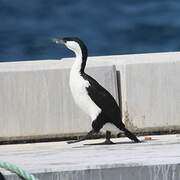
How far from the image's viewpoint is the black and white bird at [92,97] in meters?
6.78

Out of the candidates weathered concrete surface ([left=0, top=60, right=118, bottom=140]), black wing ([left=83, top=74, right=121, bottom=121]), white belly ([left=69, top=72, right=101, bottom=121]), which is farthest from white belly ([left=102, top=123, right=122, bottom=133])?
weathered concrete surface ([left=0, top=60, right=118, bottom=140])

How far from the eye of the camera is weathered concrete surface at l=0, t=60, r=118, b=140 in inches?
327

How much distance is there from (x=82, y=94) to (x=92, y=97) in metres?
0.10

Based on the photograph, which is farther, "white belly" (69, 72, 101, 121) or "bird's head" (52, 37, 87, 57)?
"bird's head" (52, 37, 87, 57)

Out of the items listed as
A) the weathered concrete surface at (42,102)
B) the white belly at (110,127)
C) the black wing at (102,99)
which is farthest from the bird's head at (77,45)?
the weathered concrete surface at (42,102)

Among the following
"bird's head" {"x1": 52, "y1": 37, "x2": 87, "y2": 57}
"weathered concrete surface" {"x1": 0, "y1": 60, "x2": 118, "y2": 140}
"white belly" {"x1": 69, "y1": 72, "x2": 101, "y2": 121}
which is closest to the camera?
"white belly" {"x1": 69, "y1": 72, "x2": 101, "y2": 121}

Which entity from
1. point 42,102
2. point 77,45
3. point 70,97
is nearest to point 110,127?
point 77,45

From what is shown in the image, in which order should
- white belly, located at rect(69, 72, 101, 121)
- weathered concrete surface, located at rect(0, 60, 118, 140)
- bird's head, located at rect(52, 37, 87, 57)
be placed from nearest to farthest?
white belly, located at rect(69, 72, 101, 121) < bird's head, located at rect(52, 37, 87, 57) < weathered concrete surface, located at rect(0, 60, 118, 140)

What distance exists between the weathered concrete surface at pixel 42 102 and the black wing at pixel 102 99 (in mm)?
1354

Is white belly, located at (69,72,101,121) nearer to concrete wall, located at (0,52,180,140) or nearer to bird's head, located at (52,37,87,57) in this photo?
bird's head, located at (52,37,87,57)

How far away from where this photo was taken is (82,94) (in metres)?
6.77

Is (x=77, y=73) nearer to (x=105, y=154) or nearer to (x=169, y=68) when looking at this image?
(x=169, y=68)

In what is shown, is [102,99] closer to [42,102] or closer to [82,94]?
[82,94]

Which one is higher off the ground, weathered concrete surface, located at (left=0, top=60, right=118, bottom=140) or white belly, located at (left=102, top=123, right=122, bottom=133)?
weathered concrete surface, located at (left=0, top=60, right=118, bottom=140)
